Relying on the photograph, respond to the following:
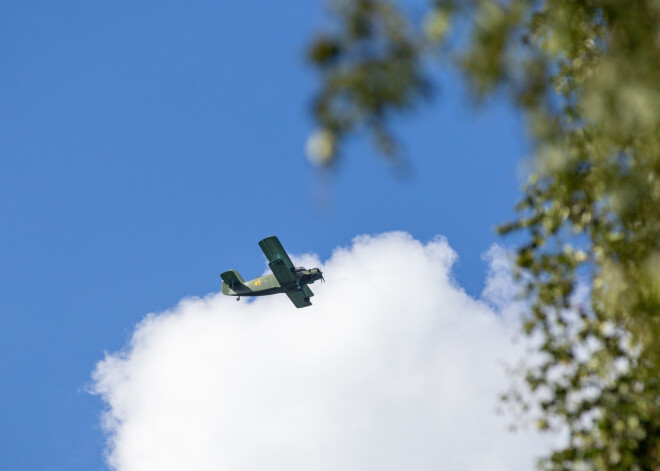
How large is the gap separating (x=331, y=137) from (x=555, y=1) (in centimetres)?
145

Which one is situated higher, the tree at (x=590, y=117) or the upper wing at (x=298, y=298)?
the upper wing at (x=298, y=298)

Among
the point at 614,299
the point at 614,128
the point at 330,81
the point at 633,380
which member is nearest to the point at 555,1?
the point at 614,128

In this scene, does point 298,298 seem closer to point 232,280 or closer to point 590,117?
point 232,280

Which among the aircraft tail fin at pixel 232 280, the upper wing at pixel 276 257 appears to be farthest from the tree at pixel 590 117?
the aircraft tail fin at pixel 232 280

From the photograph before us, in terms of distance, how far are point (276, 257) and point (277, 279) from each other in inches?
63.2

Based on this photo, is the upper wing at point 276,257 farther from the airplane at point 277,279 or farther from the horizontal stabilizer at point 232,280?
the horizontal stabilizer at point 232,280

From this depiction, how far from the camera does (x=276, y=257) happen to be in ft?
115

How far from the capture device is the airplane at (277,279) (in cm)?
3506

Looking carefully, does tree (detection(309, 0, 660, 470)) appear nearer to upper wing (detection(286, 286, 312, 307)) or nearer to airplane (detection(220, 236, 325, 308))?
airplane (detection(220, 236, 325, 308))

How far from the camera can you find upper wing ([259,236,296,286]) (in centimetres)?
3488

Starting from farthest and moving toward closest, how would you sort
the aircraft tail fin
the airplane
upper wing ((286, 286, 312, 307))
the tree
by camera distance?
the aircraft tail fin, upper wing ((286, 286, 312, 307)), the airplane, the tree

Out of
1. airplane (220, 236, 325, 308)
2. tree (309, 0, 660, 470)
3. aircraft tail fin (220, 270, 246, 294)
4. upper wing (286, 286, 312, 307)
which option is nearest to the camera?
tree (309, 0, 660, 470)

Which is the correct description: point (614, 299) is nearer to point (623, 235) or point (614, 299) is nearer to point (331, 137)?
point (623, 235)

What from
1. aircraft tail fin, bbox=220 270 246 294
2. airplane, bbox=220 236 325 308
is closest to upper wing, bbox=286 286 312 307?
airplane, bbox=220 236 325 308
